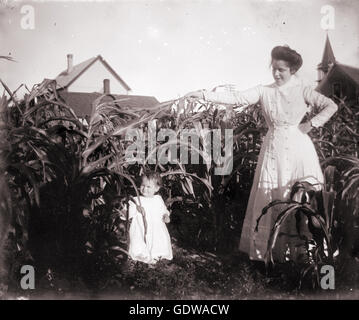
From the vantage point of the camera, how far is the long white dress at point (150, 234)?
1.72 metres

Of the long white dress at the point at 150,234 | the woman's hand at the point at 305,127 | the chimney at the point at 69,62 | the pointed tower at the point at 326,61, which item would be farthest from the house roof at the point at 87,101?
the pointed tower at the point at 326,61

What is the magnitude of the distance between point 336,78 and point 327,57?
5.2 inches

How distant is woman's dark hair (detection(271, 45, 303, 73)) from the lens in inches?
68.8

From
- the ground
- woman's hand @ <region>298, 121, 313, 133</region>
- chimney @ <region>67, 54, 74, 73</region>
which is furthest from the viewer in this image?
chimney @ <region>67, 54, 74, 73</region>

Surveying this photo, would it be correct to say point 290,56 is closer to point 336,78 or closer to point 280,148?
point 336,78

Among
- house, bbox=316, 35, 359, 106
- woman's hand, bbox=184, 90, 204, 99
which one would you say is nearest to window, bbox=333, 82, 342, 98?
house, bbox=316, 35, 359, 106

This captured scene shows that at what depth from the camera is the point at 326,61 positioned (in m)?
1.86

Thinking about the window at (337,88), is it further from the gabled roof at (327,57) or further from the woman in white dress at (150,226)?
the woman in white dress at (150,226)

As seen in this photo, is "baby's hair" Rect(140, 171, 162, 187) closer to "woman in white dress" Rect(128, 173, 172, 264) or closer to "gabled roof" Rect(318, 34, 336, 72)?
"woman in white dress" Rect(128, 173, 172, 264)

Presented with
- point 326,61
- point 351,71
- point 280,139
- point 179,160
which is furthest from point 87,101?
point 351,71

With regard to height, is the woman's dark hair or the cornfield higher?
the woman's dark hair

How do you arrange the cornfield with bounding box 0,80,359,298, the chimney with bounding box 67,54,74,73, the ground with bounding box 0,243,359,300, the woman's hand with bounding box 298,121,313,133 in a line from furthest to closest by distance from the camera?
the chimney with bounding box 67,54,74,73, the woman's hand with bounding box 298,121,313,133, the ground with bounding box 0,243,359,300, the cornfield with bounding box 0,80,359,298

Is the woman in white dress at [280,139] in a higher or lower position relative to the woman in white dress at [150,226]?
higher

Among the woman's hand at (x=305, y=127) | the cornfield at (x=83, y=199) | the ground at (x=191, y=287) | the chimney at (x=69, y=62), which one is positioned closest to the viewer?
the cornfield at (x=83, y=199)
